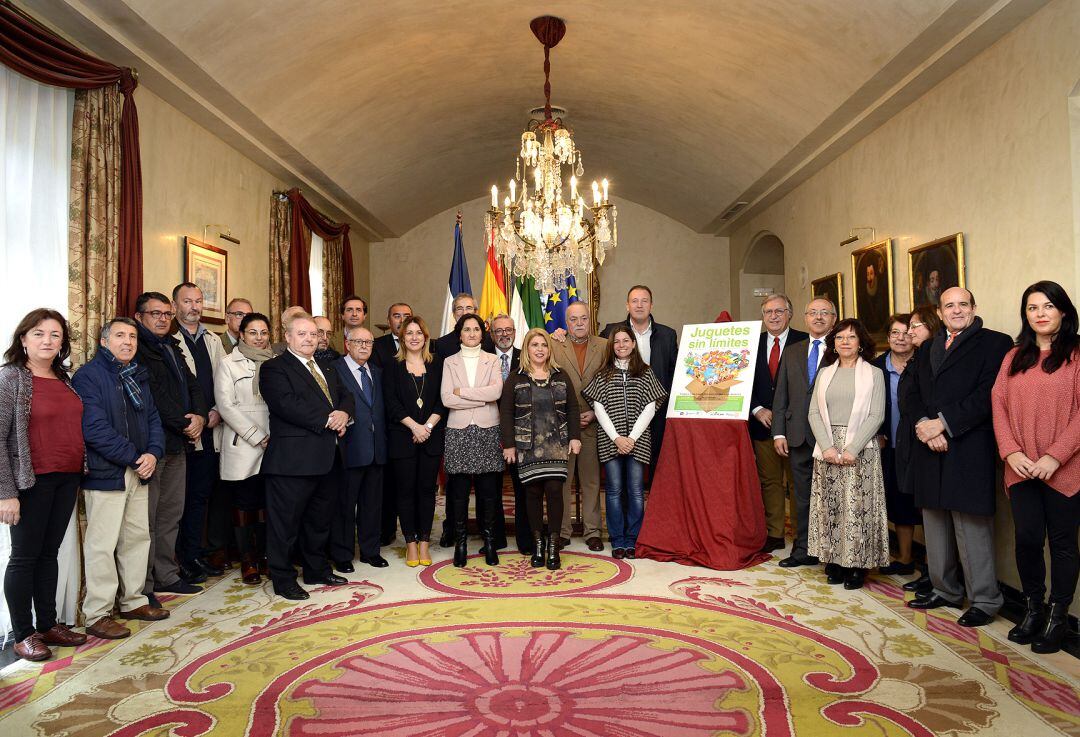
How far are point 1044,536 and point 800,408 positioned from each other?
60.3 inches

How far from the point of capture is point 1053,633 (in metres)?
3.21

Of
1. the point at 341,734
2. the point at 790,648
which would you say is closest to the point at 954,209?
the point at 790,648

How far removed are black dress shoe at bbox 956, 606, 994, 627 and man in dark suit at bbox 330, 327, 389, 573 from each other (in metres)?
3.25

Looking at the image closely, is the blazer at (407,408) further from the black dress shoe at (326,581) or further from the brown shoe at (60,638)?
the brown shoe at (60,638)

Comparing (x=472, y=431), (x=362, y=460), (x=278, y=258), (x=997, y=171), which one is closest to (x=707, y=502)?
(x=472, y=431)

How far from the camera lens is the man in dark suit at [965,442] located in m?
3.58

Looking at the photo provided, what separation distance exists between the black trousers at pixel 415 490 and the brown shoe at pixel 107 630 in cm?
167

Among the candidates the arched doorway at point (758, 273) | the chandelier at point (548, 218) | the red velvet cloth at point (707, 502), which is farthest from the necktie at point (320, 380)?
the arched doorway at point (758, 273)

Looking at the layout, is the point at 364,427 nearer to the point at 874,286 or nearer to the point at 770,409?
the point at 770,409

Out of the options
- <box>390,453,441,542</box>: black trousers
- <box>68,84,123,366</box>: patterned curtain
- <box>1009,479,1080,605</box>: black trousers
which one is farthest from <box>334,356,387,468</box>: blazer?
<box>1009,479,1080,605</box>: black trousers

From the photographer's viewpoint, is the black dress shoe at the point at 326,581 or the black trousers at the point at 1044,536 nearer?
the black trousers at the point at 1044,536

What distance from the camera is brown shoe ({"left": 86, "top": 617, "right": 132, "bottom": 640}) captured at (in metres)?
3.44

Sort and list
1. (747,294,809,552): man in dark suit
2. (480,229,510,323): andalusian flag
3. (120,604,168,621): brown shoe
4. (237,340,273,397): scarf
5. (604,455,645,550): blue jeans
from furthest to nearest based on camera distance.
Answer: (480,229,510,323): andalusian flag, (747,294,809,552): man in dark suit, (604,455,645,550): blue jeans, (237,340,273,397): scarf, (120,604,168,621): brown shoe

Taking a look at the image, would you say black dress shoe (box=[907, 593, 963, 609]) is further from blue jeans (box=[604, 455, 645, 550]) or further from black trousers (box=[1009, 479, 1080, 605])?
blue jeans (box=[604, 455, 645, 550])
